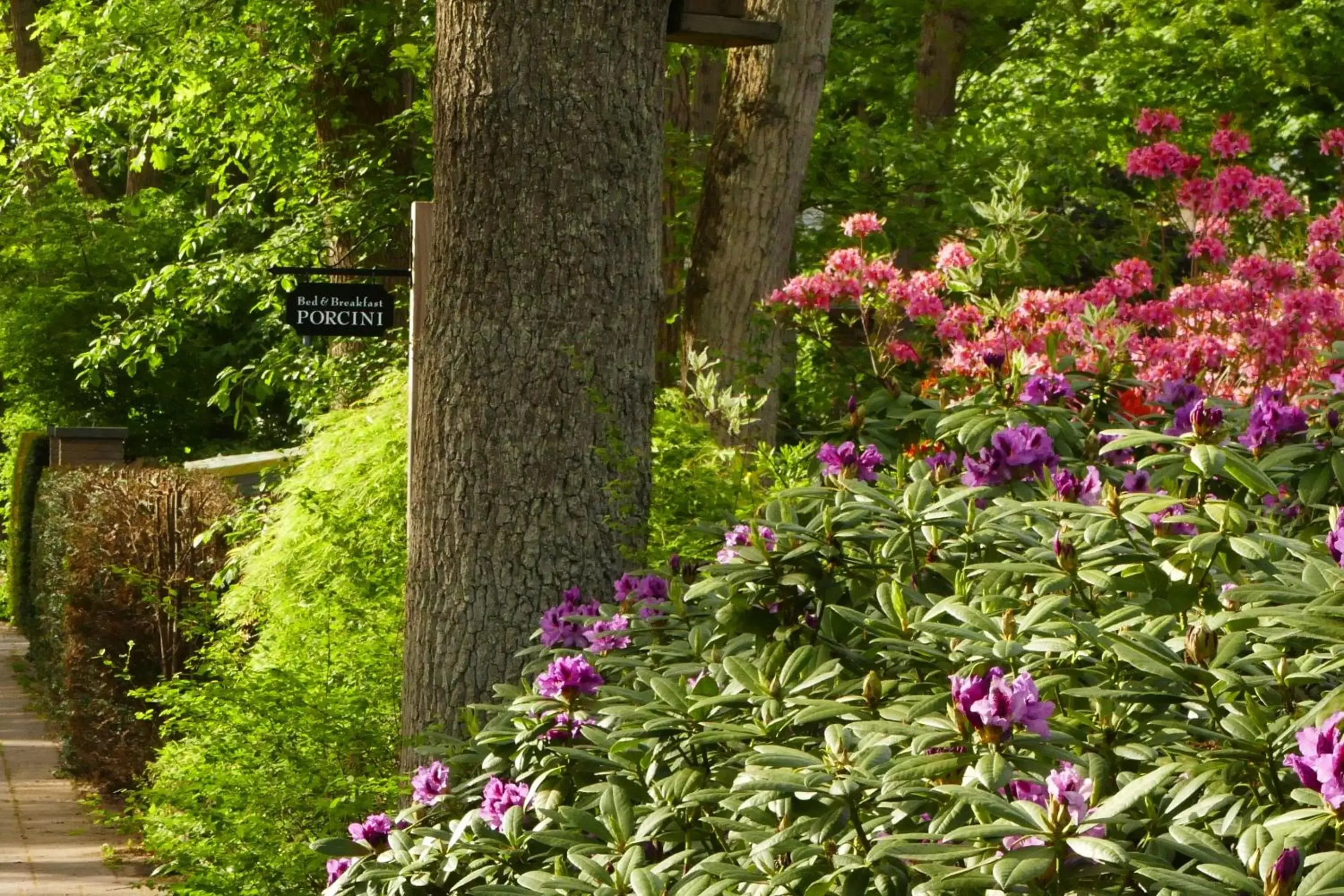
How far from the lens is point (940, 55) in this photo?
18.1m

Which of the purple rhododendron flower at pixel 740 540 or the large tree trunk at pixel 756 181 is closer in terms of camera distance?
the purple rhododendron flower at pixel 740 540

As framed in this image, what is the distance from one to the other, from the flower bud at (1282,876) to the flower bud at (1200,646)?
0.67 meters

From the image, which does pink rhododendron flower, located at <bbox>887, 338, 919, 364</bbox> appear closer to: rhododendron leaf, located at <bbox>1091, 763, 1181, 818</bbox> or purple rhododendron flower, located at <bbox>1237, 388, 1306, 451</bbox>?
purple rhododendron flower, located at <bbox>1237, 388, 1306, 451</bbox>

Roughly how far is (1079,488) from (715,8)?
2856 millimetres

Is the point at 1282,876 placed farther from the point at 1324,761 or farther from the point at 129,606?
the point at 129,606

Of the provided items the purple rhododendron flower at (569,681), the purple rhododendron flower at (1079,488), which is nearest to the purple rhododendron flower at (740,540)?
the purple rhododendron flower at (569,681)

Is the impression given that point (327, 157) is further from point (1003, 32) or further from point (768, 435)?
point (1003, 32)

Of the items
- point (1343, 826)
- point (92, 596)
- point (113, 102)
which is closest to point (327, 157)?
point (113, 102)

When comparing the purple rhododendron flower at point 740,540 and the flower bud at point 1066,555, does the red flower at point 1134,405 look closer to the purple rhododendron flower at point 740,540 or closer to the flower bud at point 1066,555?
the purple rhododendron flower at point 740,540

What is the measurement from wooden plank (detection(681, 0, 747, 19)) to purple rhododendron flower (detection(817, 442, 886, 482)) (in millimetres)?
2126

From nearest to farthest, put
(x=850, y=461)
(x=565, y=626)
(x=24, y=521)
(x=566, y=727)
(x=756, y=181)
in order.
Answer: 1. (x=566, y=727)
2. (x=850, y=461)
3. (x=565, y=626)
4. (x=756, y=181)
5. (x=24, y=521)

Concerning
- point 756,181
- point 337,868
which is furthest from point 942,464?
point 756,181

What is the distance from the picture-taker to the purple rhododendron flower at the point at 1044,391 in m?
4.45

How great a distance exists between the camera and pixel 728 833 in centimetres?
296
